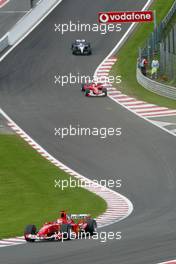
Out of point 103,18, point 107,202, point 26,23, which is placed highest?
point 103,18

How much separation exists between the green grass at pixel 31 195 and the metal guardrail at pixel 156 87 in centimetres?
1530

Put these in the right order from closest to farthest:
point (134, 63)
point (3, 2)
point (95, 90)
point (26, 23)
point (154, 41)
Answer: point (95, 90) → point (134, 63) → point (154, 41) → point (26, 23) → point (3, 2)

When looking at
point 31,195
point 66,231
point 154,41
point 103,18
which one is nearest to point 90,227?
point 66,231

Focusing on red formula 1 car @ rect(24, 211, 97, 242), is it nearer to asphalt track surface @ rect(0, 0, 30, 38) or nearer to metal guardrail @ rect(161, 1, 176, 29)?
metal guardrail @ rect(161, 1, 176, 29)

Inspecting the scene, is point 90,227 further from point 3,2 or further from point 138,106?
point 3,2

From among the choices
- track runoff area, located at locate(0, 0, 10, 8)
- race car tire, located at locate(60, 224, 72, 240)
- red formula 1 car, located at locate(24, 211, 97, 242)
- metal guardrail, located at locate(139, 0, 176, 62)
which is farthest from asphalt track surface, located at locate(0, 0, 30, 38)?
race car tire, located at locate(60, 224, 72, 240)

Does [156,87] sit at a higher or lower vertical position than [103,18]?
lower

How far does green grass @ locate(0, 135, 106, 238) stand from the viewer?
106 feet

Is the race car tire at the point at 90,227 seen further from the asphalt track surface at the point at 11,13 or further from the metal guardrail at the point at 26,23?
the asphalt track surface at the point at 11,13

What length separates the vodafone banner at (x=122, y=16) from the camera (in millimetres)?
73000

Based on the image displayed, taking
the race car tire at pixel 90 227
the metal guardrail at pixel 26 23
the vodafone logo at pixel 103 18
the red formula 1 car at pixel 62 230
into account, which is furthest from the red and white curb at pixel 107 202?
the metal guardrail at pixel 26 23

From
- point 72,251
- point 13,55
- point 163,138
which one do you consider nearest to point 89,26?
point 13,55

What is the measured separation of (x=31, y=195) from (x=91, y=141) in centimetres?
1056

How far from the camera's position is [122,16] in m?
74.1
